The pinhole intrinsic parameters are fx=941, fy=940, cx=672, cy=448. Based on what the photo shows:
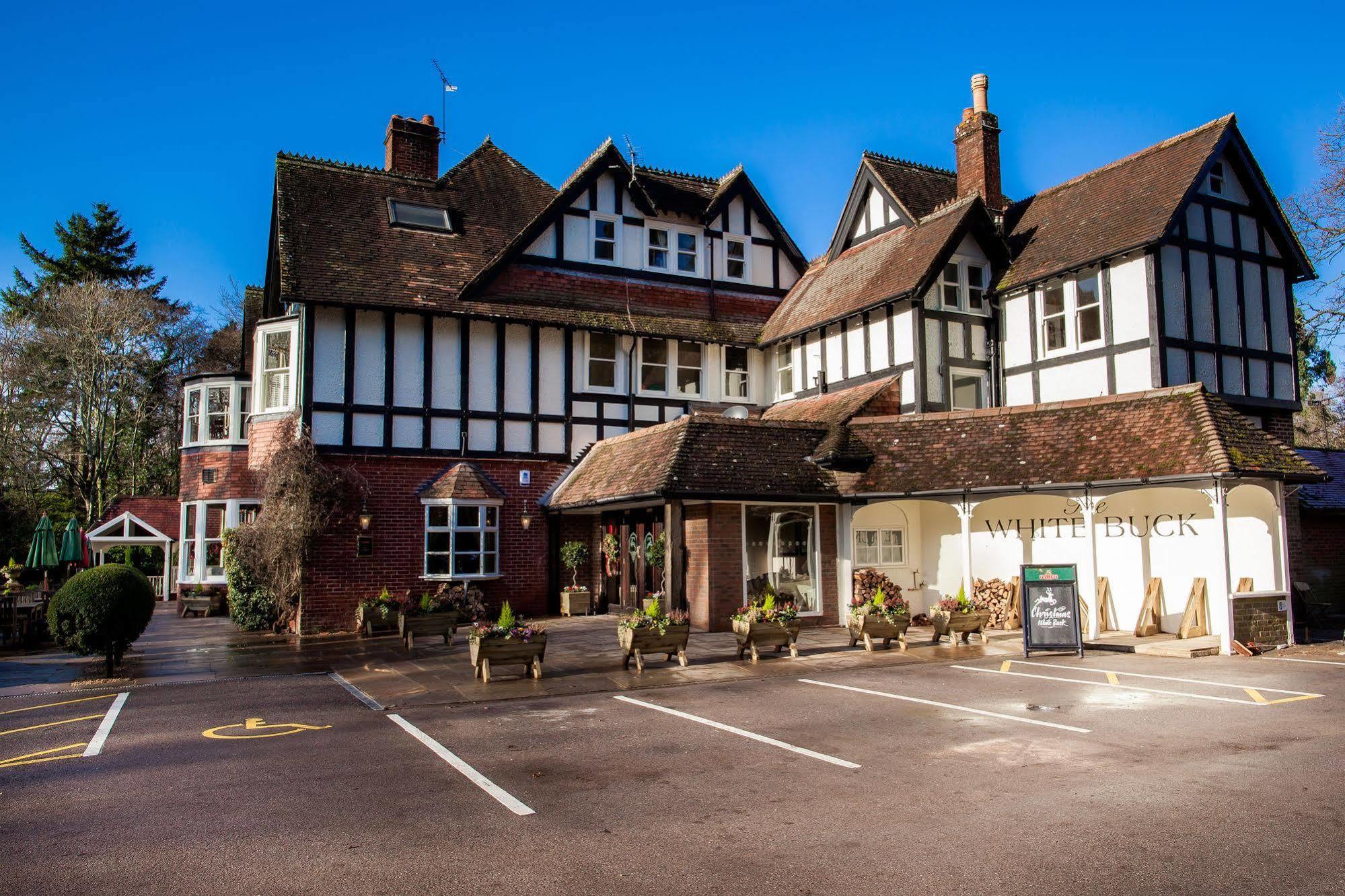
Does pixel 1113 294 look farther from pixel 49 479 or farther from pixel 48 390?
pixel 49 479

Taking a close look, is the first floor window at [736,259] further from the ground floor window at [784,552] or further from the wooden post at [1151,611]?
the wooden post at [1151,611]

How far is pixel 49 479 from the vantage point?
38.2 metres

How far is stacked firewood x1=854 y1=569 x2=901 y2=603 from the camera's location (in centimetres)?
1828

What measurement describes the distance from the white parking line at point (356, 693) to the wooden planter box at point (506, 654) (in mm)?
1535

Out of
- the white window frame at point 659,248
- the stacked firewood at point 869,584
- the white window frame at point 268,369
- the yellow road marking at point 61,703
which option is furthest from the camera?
the white window frame at point 659,248

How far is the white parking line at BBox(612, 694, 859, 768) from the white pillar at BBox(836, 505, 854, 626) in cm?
790

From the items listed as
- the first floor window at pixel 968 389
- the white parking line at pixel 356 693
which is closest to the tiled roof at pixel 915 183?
the first floor window at pixel 968 389

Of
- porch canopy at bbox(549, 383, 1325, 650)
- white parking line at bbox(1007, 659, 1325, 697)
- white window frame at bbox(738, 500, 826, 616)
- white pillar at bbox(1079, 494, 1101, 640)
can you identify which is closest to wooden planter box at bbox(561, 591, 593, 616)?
porch canopy at bbox(549, 383, 1325, 650)

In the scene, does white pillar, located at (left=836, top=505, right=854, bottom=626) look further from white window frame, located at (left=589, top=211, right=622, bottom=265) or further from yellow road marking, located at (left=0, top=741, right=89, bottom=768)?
yellow road marking, located at (left=0, top=741, right=89, bottom=768)

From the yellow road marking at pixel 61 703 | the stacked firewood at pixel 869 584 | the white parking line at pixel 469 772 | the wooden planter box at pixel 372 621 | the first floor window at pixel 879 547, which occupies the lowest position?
the yellow road marking at pixel 61 703

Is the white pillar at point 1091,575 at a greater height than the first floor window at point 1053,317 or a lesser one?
lesser

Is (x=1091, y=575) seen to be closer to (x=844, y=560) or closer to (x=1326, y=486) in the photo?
(x=844, y=560)

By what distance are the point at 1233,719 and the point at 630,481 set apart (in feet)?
35.5

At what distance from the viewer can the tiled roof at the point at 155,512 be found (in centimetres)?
3312
